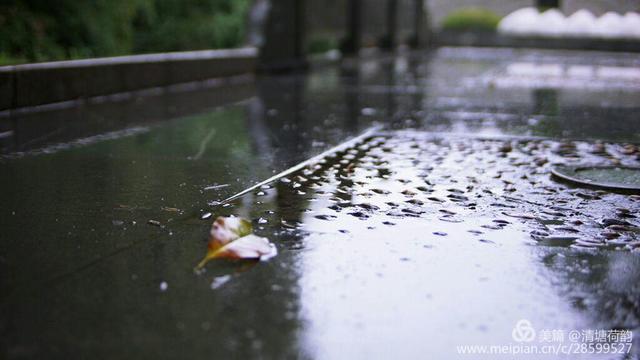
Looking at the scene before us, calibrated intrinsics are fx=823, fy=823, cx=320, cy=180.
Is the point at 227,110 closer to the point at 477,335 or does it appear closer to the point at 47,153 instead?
the point at 47,153

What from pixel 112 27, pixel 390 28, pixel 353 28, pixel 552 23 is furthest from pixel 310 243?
pixel 552 23

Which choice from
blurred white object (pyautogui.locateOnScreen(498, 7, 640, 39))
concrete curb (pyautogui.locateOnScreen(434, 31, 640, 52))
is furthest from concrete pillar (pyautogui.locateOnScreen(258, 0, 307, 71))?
concrete curb (pyautogui.locateOnScreen(434, 31, 640, 52))

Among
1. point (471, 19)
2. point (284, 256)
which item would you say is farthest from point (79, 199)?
point (471, 19)

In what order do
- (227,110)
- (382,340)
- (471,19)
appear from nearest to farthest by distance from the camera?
1. (382,340)
2. (227,110)
3. (471,19)

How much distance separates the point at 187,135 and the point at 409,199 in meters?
4.08

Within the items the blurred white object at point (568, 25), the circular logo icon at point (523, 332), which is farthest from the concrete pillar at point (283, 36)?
the blurred white object at point (568, 25)

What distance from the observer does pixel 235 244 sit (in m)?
4.71

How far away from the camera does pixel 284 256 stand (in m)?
4.64

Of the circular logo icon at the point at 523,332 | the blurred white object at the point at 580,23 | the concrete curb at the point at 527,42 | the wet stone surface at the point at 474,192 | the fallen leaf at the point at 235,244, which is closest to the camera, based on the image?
the circular logo icon at the point at 523,332

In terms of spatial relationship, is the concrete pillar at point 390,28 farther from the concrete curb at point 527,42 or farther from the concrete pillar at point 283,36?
the concrete pillar at point 283,36

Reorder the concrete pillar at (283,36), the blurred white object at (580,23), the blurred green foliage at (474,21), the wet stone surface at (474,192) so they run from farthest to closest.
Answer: the blurred green foliage at (474,21)
the blurred white object at (580,23)
the concrete pillar at (283,36)
the wet stone surface at (474,192)

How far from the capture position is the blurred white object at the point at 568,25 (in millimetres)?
38781

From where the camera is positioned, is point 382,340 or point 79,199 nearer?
point 382,340

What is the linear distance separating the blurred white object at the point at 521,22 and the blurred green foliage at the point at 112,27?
30.8 meters
